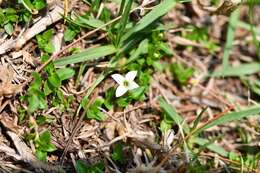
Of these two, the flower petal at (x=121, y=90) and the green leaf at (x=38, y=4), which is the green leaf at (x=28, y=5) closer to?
the green leaf at (x=38, y=4)

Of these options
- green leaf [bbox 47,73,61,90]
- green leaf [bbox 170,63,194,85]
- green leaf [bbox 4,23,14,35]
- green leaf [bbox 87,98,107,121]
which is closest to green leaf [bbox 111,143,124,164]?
green leaf [bbox 87,98,107,121]

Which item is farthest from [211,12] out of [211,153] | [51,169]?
[51,169]

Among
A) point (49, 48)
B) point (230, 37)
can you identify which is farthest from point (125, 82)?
point (230, 37)

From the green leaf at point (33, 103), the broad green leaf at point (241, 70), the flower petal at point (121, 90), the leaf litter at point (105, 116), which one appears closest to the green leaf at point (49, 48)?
the leaf litter at point (105, 116)

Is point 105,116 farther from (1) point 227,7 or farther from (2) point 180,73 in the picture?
(1) point 227,7

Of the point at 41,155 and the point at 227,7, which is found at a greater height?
the point at 227,7
